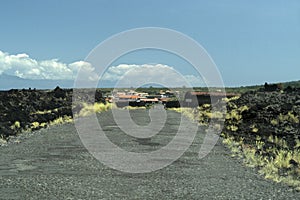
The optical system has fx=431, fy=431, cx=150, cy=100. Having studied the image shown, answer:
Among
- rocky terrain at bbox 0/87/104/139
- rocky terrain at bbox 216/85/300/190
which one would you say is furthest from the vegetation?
rocky terrain at bbox 0/87/104/139

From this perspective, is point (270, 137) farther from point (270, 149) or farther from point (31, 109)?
point (31, 109)

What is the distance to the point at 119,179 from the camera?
1105cm

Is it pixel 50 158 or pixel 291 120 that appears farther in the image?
pixel 291 120

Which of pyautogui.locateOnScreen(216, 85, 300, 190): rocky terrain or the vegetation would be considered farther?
pyautogui.locateOnScreen(216, 85, 300, 190): rocky terrain

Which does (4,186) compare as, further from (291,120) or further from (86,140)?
(291,120)

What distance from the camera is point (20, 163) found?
525 inches

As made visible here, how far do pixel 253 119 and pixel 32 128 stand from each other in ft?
45.1

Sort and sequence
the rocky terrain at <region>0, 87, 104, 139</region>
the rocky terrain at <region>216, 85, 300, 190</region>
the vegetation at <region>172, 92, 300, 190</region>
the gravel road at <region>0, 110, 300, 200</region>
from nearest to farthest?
the gravel road at <region>0, 110, 300, 200</region> < the vegetation at <region>172, 92, 300, 190</region> < the rocky terrain at <region>216, 85, 300, 190</region> < the rocky terrain at <region>0, 87, 104, 139</region>

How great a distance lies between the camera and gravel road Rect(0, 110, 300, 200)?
943cm

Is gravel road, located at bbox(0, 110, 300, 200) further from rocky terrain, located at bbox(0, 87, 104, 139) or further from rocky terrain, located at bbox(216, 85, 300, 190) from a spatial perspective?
rocky terrain, located at bbox(0, 87, 104, 139)

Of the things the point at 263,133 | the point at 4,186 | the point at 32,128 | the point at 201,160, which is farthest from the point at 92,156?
the point at 32,128

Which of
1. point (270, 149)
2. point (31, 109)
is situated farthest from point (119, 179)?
point (31, 109)

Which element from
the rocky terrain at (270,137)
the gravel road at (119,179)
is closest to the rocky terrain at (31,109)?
the gravel road at (119,179)

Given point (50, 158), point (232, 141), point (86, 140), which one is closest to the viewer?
point (50, 158)
